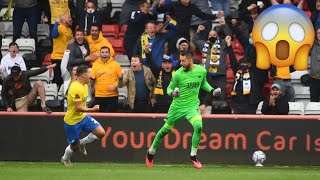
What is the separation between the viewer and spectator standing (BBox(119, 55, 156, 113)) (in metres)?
19.4

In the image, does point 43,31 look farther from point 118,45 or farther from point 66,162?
point 66,162

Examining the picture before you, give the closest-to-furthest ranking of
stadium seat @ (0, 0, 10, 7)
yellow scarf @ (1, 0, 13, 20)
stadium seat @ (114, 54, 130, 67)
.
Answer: stadium seat @ (114, 54, 130, 67) → yellow scarf @ (1, 0, 13, 20) → stadium seat @ (0, 0, 10, 7)

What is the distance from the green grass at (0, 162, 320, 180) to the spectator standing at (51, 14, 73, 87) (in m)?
3.08

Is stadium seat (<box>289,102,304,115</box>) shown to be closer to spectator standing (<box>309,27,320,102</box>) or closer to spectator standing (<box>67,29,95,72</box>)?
spectator standing (<box>309,27,320,102</box>)

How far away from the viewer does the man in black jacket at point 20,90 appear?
19.4m

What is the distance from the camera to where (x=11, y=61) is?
20.5 metres

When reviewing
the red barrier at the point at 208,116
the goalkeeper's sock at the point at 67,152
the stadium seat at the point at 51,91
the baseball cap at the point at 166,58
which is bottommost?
the goalkeeper's sock at the point at 67,152

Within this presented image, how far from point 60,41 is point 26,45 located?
3.62ft

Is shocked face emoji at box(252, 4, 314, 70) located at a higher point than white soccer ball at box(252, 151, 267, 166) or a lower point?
higher

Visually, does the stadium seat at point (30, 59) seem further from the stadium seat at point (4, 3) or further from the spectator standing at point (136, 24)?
the stadium seat at point (4, 3)

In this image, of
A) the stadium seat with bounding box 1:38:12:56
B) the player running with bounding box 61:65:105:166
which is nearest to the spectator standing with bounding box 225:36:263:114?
the player running with bounding box 61:65:105:166

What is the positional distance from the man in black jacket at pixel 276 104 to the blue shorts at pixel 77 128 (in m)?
3.81

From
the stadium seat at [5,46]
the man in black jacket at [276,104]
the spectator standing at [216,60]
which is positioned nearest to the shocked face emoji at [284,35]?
the man in black jacket at [276,104]

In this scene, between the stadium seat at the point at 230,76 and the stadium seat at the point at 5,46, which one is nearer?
the stadium seat at the point at 230,76
